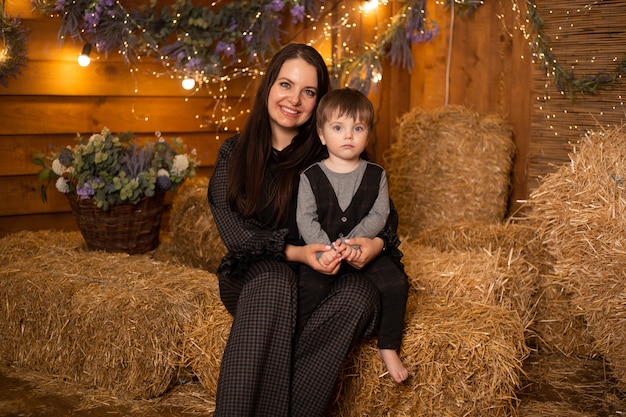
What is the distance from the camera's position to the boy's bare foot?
2.31 metres

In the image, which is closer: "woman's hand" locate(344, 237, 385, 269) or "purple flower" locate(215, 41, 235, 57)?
"woman's hand" locate(344, 237, 385, 269)

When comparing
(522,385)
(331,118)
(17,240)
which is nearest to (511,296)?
(522,385)

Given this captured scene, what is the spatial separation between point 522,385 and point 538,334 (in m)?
0.43

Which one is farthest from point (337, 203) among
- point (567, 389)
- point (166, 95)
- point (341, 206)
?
point (166, 95)

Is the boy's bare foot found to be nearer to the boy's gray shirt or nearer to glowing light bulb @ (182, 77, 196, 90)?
the boy's gray shirt

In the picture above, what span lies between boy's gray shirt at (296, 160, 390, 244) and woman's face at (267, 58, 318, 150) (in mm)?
243

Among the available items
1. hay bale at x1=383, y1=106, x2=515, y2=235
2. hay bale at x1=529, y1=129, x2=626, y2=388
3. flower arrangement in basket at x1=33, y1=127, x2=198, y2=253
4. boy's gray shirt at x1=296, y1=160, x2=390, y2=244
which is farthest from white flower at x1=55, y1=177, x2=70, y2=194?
hay bale at x1=529, y1=129, x2=626, y2=388

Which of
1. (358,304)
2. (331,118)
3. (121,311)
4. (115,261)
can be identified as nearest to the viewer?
(358,304)

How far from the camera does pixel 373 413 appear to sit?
2.45 meters

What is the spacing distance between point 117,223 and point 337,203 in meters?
1.53

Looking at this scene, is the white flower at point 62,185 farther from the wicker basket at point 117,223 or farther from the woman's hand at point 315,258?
the woman's hand at point 315,258

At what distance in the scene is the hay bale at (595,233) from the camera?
107 inches

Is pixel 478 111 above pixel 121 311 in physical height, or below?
above

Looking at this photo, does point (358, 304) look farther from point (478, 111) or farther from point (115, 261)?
point (478, 111)
